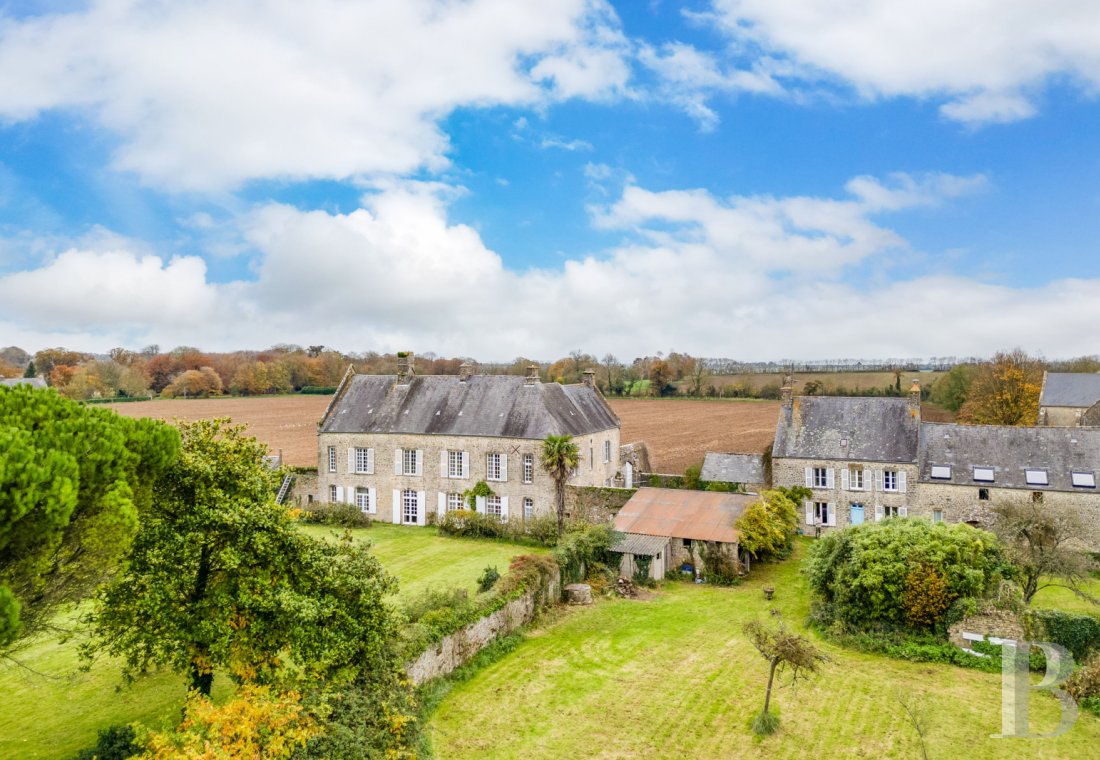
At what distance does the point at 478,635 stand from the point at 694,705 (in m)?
6.09


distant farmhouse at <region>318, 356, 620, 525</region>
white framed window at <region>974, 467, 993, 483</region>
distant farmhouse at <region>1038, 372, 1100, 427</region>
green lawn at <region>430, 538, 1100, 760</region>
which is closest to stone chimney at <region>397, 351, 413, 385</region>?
distant farmhouse at <region>318, 356, 620, 525</region>

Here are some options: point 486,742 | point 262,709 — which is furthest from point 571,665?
point 262,709

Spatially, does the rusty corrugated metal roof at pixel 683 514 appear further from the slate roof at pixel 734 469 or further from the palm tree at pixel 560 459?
the slate roof at pixel 734 469

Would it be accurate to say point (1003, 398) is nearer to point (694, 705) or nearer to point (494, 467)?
point (494, 467)

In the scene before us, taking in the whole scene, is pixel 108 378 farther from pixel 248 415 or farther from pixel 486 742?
pixel 486 742

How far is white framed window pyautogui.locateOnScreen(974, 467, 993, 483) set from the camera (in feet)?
97.7

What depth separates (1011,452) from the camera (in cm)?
3028

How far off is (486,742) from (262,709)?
5496 millimetres

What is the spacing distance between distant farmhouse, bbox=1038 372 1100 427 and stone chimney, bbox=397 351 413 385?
4465 centimetres

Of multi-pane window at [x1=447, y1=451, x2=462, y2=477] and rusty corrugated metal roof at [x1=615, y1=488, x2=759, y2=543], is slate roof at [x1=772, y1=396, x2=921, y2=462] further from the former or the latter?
multi-pane window at [x1=447, y1=451, x2=462, y2=477]

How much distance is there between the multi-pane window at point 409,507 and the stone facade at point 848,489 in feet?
61.5

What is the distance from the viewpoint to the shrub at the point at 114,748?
11500 millimetres

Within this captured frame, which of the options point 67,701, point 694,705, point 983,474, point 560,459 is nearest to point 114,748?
point 67,701

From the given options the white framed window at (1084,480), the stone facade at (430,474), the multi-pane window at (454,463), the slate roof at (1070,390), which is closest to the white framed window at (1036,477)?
the white framed window at (1084,480)
